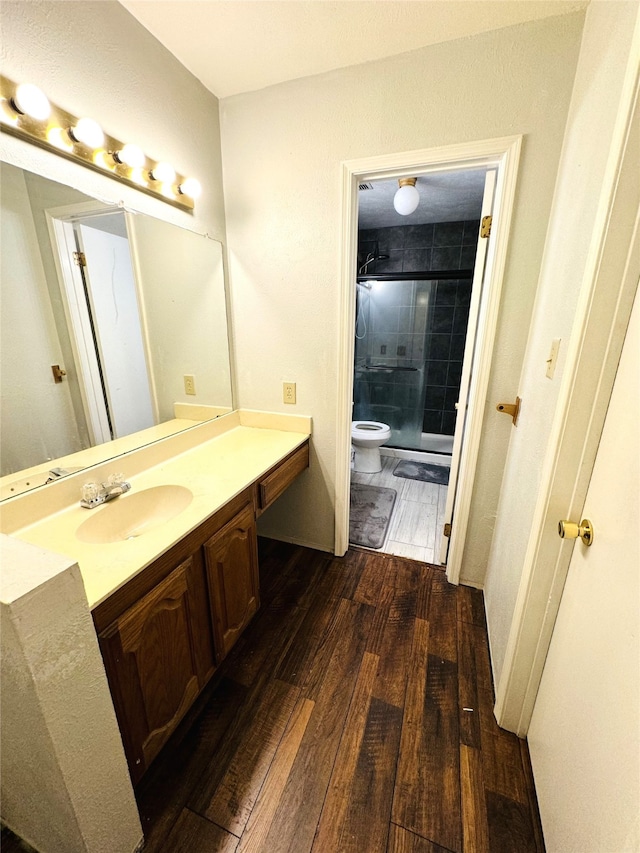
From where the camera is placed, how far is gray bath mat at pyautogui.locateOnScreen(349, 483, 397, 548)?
2.23 m

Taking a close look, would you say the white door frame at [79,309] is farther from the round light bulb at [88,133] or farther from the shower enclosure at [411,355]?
the shower enclosure at [411,355]

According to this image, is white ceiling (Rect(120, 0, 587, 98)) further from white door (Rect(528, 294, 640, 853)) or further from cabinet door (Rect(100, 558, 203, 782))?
cabinet door (Rect(100, 558, 203, 782))

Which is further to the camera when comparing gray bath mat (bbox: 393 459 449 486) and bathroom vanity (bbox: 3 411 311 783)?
gray bath mat (bbox: 393 459 449 486)

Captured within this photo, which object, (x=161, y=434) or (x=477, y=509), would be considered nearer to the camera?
(x=161, y=434)

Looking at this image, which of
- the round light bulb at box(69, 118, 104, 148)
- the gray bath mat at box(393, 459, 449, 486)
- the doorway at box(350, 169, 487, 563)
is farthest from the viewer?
the gray bath mat at box(393, 459, 449, 486)

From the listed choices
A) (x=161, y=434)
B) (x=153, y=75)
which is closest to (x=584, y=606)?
(x=161, y=434)

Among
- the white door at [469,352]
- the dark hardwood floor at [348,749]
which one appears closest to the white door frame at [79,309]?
the dark hardwood floor at [348,749]

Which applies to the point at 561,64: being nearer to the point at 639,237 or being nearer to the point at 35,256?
the point at 639,237

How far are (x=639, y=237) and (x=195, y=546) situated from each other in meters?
1.36

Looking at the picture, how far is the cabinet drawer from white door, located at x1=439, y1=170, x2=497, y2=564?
Result: 78 centimetres

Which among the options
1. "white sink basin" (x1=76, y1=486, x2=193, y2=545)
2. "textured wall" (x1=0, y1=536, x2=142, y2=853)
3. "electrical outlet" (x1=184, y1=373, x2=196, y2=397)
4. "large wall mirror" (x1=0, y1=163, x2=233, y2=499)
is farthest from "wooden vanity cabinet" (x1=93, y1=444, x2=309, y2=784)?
"electrical outlet" (x1=184, y1=373, x2=196, y2=397)

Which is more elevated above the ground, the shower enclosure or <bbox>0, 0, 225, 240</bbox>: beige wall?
<bbox>0, 0, 225, 240</bbox>: beige wall

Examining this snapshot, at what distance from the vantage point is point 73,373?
118 cm

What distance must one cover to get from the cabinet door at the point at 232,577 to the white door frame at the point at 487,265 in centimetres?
69
